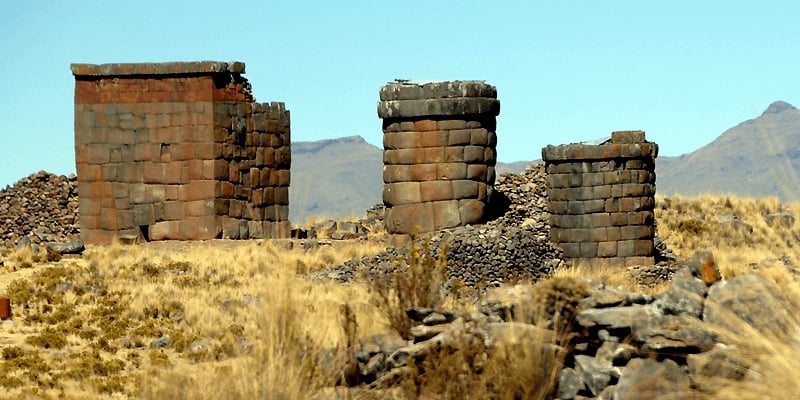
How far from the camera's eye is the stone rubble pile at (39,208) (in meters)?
31.8

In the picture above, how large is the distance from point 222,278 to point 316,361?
33.3ft

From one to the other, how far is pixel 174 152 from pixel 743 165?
157290 mm

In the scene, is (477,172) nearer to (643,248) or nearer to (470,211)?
(470,211)

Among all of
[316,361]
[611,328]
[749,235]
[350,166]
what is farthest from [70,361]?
[350,166]

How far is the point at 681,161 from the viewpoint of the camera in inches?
7259

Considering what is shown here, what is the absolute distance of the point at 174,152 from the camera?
83.3 ft

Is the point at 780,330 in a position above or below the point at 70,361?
above

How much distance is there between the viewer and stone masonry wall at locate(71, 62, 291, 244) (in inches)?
995

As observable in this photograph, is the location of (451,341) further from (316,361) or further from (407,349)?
(316,361)

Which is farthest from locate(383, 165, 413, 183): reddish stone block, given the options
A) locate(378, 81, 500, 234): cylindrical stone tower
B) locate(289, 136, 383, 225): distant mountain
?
locate(289, 136, 383, 225): distant mountain

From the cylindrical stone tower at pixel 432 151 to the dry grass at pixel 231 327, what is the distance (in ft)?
4.29

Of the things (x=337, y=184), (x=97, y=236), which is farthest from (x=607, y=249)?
(x=337, y=184)

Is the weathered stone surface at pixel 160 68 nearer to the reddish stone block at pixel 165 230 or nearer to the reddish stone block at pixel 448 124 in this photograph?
the reddish stone block at pixel 165 230

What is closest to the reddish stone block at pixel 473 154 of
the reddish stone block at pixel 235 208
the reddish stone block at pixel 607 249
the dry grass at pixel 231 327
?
the dry grass at pixel 231 327
